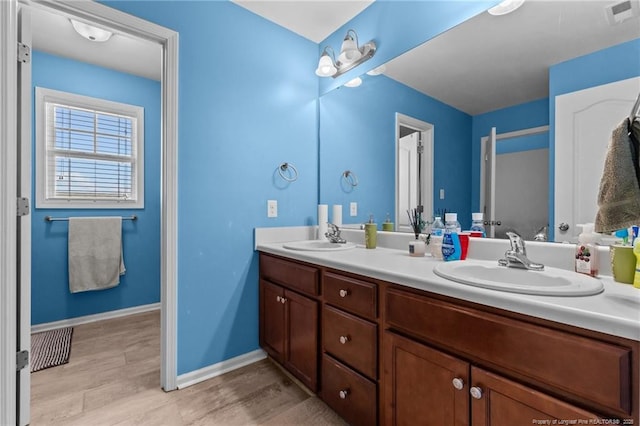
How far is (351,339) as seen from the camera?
128cm

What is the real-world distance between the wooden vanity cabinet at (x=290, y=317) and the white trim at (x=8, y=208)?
3.98 feet

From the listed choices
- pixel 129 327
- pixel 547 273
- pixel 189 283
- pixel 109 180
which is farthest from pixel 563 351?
pixel 109 180

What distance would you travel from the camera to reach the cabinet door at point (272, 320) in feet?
5.87

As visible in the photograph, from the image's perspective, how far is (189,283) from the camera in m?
1.77

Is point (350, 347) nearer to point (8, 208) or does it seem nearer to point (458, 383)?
point (458, 383)

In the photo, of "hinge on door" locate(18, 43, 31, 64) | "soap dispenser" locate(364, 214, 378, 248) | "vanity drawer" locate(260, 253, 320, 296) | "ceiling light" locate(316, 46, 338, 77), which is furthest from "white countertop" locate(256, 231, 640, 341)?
"hinge on door" locate(18, 43, 31, 64)

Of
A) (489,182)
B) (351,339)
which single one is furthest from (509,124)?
(351,339)

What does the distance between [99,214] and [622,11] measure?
12.2 feet

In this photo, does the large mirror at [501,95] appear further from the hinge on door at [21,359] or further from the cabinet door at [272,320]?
the hinge on door at [21,359]

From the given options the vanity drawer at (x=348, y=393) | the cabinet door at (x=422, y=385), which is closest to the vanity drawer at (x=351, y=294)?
the cabinet door at (x=422, y=385)

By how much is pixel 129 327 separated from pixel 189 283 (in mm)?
1396

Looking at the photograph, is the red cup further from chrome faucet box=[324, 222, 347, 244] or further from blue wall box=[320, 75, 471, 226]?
chrome faucet box=[324, 222, 347, 244]

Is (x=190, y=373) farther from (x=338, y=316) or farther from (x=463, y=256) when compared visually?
(x=463, y=256)

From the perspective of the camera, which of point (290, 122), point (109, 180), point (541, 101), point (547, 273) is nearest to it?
point (547, 273)
